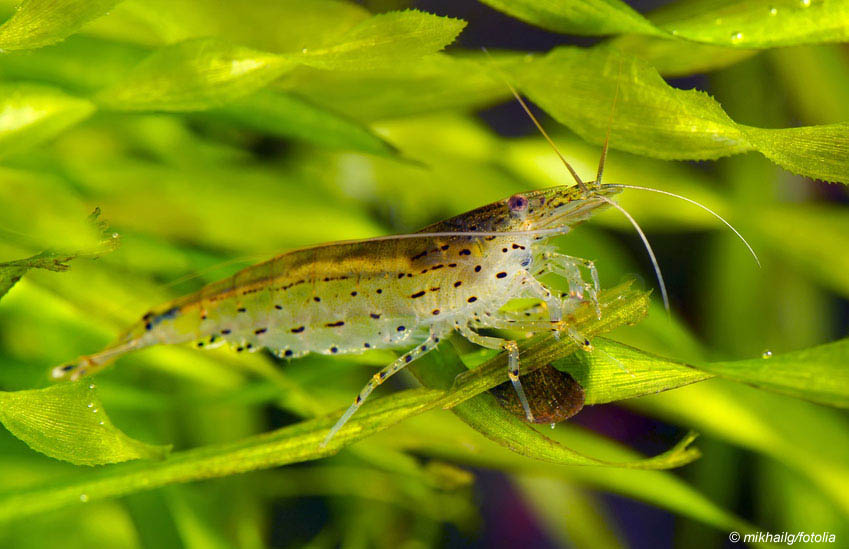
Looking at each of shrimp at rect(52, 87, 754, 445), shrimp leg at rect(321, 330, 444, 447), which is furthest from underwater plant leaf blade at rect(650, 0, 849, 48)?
shrimp leg at rect(321, 330, 444, 447)

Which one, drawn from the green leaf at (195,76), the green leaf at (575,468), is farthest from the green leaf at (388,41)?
the green leaf at (575,468)

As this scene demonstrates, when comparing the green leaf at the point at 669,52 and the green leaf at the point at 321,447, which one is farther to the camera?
the green leaf at the point at 669,52

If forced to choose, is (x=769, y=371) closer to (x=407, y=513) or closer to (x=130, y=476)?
(x=130, y=476)

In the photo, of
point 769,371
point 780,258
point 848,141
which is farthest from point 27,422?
point 780,258

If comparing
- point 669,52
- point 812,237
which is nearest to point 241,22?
point 669,52

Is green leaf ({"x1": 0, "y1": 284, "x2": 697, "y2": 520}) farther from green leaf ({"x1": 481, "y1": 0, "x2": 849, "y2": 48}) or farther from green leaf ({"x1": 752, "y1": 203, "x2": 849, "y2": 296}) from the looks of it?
green leaf ({"x1": 752, "y1": 203, "x2": 849, "y2": 296})

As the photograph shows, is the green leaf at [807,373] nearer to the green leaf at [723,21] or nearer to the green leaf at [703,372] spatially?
the green leaf at [703,372]
